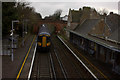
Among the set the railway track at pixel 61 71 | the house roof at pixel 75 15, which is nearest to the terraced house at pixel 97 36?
the house roof at pixel 75 15

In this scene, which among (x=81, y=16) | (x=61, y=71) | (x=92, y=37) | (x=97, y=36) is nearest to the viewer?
(x=61, y=71)

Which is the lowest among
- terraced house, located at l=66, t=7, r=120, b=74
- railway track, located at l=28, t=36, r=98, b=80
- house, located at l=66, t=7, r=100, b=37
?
railway track, located at l=28, t=36, r=98, b=80

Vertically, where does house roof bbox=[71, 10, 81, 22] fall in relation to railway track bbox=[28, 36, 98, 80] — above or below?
above

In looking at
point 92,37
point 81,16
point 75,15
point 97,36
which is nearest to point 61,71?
point 92,37

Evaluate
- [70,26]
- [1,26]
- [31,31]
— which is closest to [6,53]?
[1,26]

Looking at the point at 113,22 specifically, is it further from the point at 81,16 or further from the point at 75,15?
the point at 75,15

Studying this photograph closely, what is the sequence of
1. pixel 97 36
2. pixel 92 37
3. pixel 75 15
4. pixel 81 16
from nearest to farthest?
pixel 92 37
pixel 97 36
pixel 81 16
pixel 75 15

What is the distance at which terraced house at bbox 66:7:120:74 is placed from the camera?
621 inches

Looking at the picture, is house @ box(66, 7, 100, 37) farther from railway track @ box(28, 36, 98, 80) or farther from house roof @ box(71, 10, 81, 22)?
railway track @ box(28, 36, 98, 80)

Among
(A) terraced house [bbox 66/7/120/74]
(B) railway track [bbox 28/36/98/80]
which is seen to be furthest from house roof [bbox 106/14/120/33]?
(B) railway track [bbox 28/36/98/80]

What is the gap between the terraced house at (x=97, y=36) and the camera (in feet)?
51.7

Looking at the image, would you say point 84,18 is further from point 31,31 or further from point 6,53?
point 6,53

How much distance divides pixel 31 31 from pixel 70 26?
16631mm

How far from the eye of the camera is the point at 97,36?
77.2ft
